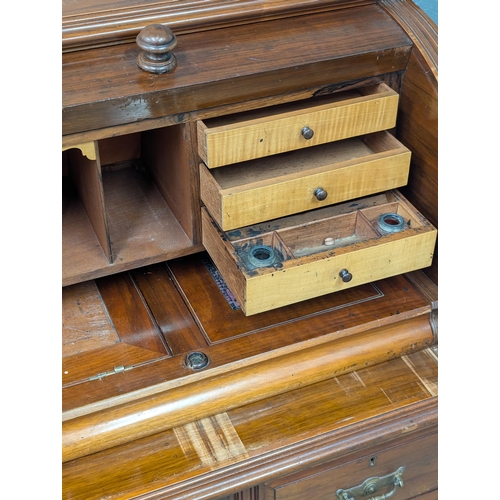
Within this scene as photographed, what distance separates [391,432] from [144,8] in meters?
0.78

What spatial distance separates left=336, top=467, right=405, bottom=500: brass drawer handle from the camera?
136 centimetres

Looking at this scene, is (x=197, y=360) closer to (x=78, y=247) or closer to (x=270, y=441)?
(x=270, y=441)

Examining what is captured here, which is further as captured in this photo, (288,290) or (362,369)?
(362,369)

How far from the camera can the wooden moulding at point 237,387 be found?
122 cm

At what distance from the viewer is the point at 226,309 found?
4.60ft

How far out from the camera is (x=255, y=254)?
50.3 inches

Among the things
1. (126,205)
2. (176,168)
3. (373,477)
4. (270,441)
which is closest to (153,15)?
(176,168)

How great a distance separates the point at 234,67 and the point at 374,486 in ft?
2.43

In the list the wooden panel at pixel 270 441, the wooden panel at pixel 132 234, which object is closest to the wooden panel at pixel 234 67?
the wooden panel at pixel 132 234

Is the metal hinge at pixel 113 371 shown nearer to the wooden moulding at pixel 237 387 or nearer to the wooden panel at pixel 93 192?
the wooden moulding at pixel 237 387

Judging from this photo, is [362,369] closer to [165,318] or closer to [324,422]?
[324,422]

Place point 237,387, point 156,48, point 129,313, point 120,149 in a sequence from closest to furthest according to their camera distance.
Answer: point 156,48
point 237,387
point 129,313
point 120,149

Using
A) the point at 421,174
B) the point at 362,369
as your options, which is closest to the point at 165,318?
the point at 362,369

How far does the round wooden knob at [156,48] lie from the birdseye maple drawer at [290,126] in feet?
0.35
